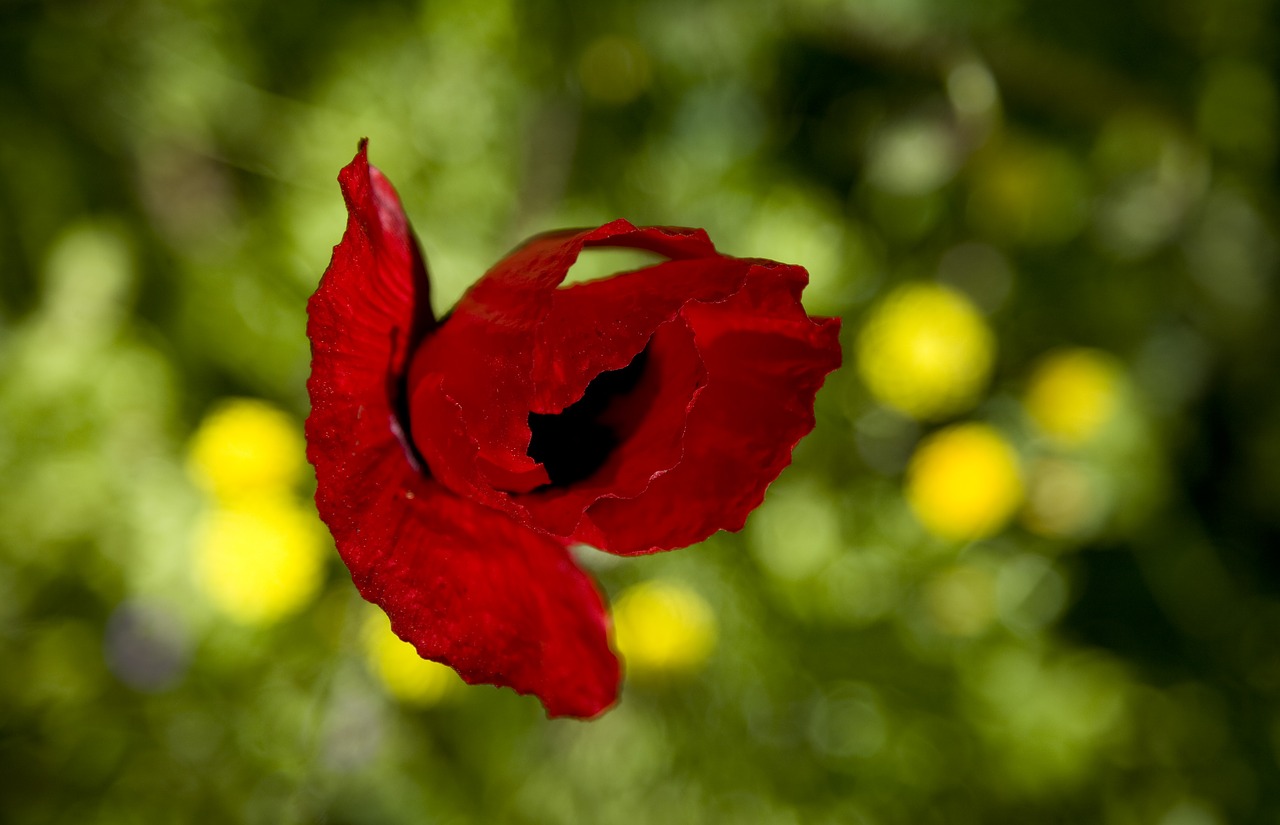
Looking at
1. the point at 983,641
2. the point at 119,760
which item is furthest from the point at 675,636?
the point at 119,760

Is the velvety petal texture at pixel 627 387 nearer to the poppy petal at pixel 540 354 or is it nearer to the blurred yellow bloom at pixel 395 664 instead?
the poppy petal at pixel 540 354

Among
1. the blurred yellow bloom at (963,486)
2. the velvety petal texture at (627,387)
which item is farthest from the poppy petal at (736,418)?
the blurred yellow bloom at (963,486)

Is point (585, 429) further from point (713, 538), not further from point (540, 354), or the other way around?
point (713, 538)

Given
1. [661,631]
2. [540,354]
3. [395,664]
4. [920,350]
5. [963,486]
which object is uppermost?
[540,354]

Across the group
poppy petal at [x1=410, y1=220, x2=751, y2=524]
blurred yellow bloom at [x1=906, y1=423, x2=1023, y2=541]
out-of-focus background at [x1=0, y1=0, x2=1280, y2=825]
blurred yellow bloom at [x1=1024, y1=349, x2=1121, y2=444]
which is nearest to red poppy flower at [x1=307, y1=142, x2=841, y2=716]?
poppy petal at [x1=410, y1=220, x2=751, y2=524]

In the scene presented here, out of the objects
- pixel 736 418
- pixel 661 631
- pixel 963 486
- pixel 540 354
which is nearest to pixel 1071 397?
pixel 963 486

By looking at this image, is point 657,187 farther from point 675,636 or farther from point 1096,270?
point 1096,270

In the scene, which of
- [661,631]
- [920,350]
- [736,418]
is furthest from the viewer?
[920,350]
